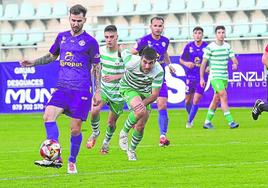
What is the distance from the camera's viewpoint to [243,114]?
27391 millimetres

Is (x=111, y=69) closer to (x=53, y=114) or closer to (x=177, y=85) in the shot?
(x=53, y=114)

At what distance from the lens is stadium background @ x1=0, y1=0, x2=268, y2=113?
29594 mm

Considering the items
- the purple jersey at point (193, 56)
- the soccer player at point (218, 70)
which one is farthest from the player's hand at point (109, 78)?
the purple jersey at point (193, 56)

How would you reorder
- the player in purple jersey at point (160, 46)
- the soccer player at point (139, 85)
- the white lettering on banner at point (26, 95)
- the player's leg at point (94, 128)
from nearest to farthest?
1. the soccer player at point (139, 85)
2. the player's leg at point (94, 128)
3. the player in purple jersey at point (160, 46)
4. the white lettering on banner at point (26, 95)

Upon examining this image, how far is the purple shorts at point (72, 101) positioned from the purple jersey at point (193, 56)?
11.6m

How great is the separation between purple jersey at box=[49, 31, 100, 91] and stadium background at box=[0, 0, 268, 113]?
16.8 m

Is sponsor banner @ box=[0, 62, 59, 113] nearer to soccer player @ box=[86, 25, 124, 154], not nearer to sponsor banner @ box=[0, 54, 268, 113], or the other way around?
sponsor banner @ box=[0, 54, 268, 113]

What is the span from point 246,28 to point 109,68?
1730 centimetres

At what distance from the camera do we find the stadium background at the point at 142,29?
97.1 ft

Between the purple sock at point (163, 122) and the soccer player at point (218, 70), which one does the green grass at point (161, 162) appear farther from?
the soccer player at point (218, 70)

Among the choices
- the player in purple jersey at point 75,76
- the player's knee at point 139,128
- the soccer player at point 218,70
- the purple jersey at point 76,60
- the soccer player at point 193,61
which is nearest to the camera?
the player in purple jersey at point 75,76

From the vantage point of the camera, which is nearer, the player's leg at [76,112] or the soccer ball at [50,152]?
the soccer ball at [50,152]

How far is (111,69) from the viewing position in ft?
54.5

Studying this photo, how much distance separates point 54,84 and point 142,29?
16.7 feet
